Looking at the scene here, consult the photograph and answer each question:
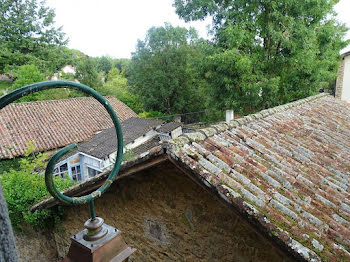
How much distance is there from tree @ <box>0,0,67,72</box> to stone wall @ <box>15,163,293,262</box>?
25560mm

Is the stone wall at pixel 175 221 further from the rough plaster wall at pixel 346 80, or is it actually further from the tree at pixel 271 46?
the rough plaster wall at pixel 346 80

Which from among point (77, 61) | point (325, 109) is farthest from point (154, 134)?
point (77, 61)

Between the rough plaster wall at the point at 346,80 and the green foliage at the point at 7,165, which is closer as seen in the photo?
the green foliage at the point at 7,165

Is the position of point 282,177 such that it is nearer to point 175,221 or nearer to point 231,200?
point 231,200

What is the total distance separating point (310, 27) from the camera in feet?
40.7

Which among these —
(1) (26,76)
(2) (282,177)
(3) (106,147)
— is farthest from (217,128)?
(1) (26,76)

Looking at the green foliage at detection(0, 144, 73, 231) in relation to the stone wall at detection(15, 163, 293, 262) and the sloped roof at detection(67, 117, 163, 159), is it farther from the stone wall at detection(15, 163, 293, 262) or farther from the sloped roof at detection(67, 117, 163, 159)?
the sloped roof at detection(67, 117, 163, 159)

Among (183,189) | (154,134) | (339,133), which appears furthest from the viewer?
(154,134)

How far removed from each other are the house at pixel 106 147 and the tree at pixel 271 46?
19.6 ft

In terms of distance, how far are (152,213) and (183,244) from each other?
25.5 inches

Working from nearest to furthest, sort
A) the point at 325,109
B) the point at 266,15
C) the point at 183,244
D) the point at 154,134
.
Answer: the point at 183,244 → the point at 325,109 → the point at 266,15 → the point at 154,134

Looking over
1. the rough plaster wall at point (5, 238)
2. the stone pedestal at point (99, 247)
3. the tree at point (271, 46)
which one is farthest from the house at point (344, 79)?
the rough plaster wall at point (5, 238)

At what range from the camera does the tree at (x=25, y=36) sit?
23625mm

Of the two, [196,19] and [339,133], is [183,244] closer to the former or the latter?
[339,133]
